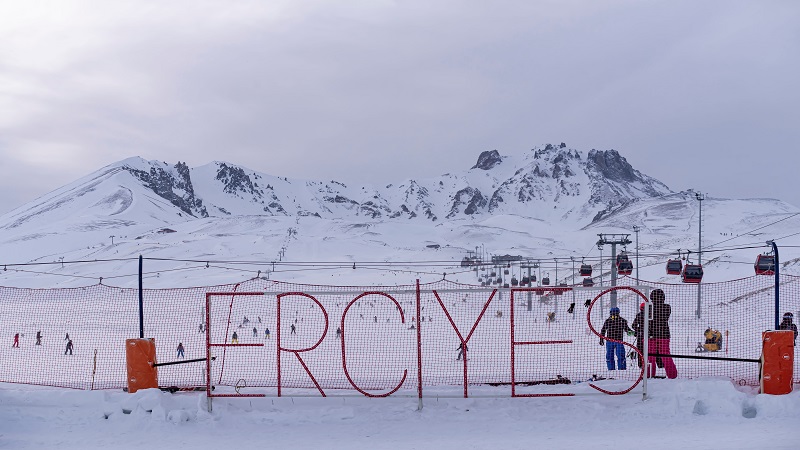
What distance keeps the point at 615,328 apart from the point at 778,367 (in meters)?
3.02

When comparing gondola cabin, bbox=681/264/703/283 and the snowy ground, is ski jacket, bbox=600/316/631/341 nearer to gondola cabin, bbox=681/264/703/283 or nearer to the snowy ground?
the snowy ground

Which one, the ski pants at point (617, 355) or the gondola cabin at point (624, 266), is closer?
the ski pants at point (617, 355)

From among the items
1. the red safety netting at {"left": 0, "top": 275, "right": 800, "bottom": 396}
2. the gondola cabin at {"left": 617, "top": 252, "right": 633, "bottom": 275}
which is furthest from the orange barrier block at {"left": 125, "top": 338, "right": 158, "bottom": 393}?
the gondola cabin at {"left": 617, "top": 252, "right": 633, "bottom": 275}

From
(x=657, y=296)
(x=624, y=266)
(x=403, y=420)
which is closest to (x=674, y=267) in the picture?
(x=624, y=266)

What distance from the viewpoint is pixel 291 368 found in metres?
20.8

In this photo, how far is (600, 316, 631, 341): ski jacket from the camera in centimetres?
1346

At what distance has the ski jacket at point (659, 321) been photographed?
12703mm

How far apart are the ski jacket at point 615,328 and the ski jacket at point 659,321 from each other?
2.24ft

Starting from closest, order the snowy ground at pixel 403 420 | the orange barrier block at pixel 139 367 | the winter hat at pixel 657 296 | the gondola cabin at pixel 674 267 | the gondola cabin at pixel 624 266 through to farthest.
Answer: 1. the snowy ground at pixel 403 420
2. the orange barrier block at pixel 139 367
3. the winter hat at pixel 657 296
4. the gondola cabin at pixel 624 266
5. the gondola cabin at pixel 674 267

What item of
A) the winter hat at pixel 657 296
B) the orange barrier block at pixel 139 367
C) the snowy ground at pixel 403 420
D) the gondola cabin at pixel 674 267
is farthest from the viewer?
the gondola cabin at pixel 674 267

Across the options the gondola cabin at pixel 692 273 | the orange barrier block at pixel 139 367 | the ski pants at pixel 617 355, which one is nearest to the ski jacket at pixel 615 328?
the ski pants at pixel 617 355

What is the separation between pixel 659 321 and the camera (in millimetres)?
12727

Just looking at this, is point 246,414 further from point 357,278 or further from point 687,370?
point 357,278

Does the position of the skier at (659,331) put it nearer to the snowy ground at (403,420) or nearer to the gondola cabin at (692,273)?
the snowy ground at (403,420)
